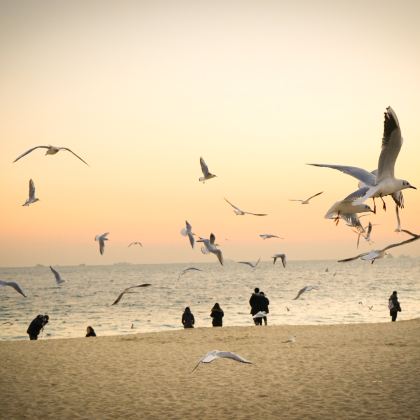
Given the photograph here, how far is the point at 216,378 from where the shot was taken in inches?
460

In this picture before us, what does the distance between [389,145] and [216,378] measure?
759 cm

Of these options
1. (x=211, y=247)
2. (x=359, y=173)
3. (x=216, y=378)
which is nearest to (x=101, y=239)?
(x=211, y=247)

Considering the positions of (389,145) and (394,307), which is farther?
(394,307)

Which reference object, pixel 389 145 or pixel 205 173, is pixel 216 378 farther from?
pixel 389 145

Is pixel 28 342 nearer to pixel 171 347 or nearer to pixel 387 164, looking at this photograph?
pixel 171 347

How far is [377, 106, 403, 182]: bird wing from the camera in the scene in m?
5.74

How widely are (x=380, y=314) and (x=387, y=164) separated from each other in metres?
34.3

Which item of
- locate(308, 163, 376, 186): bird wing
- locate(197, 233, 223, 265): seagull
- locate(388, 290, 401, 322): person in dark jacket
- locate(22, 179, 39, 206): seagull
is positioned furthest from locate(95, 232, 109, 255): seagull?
locate(388, 290, 401, 322): person in dark jacket

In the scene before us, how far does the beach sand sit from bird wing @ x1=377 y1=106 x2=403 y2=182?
14.7 feet

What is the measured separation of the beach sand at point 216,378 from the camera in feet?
29.9

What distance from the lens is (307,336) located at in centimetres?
1795

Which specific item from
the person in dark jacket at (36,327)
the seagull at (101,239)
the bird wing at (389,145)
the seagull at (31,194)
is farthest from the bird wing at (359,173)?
the person in dark jacket at (36,327)

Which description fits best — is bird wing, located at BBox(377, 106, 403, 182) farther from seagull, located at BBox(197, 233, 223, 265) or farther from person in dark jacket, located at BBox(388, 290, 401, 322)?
person in dark jacket, located at BBox(388, 290, 401, 322)

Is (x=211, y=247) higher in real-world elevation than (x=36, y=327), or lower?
higher
